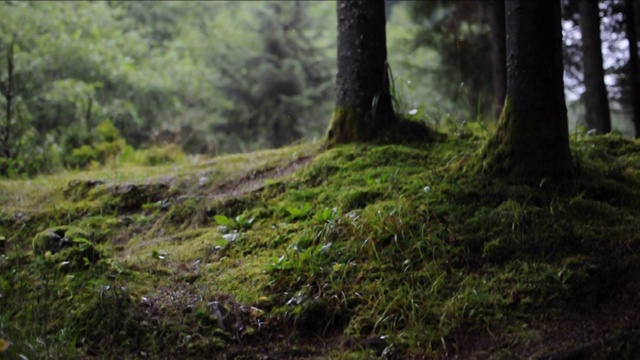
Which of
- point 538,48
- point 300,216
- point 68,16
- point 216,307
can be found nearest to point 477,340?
A: point 216,307

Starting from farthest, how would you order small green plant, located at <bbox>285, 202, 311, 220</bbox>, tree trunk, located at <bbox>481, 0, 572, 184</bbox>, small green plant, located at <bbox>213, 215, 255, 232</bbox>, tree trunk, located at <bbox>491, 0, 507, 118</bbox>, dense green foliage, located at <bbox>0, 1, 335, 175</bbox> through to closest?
1. dense green foliage, located at <bbox>0, 1, 335, 175</bbox>
2. tree trunk, located at <bbox>491, 0, 507, 118</bbox>
3. small green plant, located at <bbox>213, 215, 255, 232</bbox>
4. small green plant, located at <bbox>285, 202, 311, 220</bbox>
5. tree trunk, located at <bbox>481, 0, 572, 184</bbox>

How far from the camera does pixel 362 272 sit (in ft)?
12.6

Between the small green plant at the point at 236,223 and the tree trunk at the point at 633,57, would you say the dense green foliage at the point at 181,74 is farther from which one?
the small green plant at the point at 236,223

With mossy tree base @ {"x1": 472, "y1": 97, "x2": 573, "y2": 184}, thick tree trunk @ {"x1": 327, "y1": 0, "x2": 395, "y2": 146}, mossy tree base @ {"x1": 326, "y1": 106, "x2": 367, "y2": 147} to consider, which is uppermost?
thick tree trunk @ {"x1": 327, "y1": 0, "x2": 395, "y2": 146}

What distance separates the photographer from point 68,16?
1605 centimetres

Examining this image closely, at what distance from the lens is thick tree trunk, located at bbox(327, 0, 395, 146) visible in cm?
579

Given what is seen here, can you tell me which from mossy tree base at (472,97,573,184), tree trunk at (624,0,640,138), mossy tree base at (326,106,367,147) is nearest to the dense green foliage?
mossy tree base at (326,106,367,147)

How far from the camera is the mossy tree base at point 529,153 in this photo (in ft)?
14.1

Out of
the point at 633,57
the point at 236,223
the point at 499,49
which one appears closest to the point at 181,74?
the point at 499,49

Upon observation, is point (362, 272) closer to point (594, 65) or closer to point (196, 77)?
point (594, 65)

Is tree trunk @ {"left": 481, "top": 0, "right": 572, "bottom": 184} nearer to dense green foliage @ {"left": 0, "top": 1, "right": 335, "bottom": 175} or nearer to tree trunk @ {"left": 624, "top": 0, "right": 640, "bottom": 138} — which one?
tree trunk @ {"left": 624, "top": 0, "right": 640, "bottom": 138}

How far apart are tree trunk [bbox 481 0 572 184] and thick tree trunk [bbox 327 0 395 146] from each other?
166 cm

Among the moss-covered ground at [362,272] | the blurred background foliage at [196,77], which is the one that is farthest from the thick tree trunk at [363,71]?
the moss-covered ground at [362,272]

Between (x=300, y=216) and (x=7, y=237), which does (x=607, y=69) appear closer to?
(x=300, y=216)
